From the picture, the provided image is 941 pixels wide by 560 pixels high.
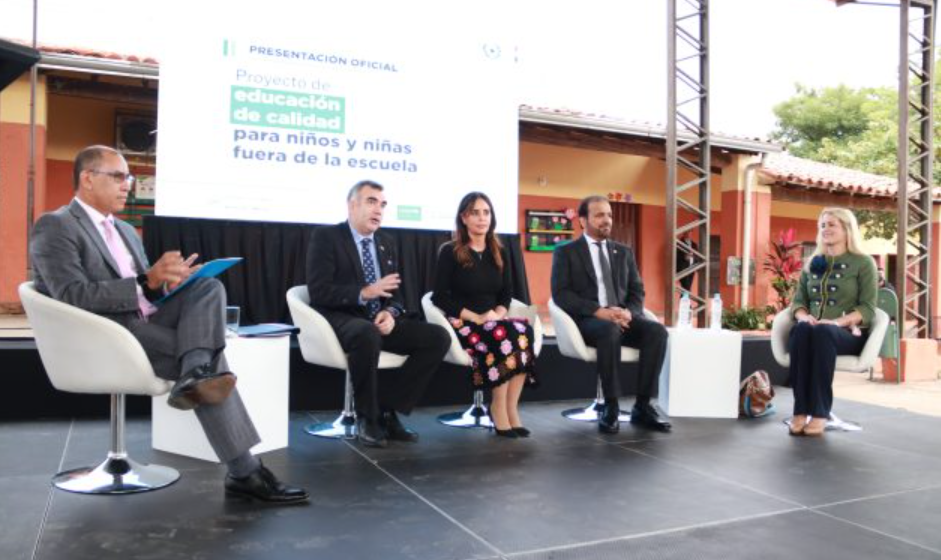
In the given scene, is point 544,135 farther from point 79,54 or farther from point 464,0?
point 79,54

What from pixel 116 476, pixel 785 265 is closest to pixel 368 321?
pixel 116 476

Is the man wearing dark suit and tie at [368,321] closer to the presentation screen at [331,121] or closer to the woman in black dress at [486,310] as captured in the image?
the woman in black dress at [486,310]

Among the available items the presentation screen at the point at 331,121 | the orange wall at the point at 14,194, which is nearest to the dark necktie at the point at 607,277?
the presentation screen at the point at 331,121

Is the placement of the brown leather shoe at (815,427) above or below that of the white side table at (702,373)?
below

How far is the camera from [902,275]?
22.9 ft

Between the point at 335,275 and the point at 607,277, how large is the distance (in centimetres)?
151

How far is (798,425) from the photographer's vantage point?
391cm

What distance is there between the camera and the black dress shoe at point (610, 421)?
3.80 m

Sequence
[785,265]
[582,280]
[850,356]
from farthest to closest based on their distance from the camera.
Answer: [785,265] → [582,280] → [850,356]

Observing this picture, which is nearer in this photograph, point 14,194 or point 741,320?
point 14,194

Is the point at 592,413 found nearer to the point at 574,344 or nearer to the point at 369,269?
the point at 574,344

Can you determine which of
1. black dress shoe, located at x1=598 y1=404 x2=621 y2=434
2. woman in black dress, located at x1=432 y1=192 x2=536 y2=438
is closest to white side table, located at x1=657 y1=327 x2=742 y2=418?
black dress shoe, located at x1=598 y1=404 x2=621 y2=434

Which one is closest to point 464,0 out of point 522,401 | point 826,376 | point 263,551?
point 522,401

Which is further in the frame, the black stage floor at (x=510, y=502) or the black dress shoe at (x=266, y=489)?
the black dress shoe at (x=266, y=489)
